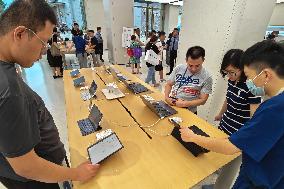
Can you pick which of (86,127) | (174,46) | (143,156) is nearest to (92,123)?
(86,127)

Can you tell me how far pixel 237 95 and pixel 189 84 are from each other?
2.09 ft

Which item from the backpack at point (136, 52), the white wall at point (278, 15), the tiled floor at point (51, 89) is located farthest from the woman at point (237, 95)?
the white wall at point (278, 15)

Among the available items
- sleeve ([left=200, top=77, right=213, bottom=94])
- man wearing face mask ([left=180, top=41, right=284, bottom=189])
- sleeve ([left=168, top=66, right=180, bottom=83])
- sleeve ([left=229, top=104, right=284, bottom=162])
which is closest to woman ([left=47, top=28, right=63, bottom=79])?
sleeve ([left=168, top=66, right=180, bottom=83])

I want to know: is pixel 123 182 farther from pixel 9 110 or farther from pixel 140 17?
pixel 140 17

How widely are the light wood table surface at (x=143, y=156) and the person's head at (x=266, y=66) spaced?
2.03 feet

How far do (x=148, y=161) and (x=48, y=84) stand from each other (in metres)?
4.82

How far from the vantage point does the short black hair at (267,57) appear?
0.86 m

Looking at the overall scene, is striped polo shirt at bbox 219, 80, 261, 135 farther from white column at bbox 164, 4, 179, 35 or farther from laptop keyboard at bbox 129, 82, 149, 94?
white column at bbox 164, 4, 179, 35

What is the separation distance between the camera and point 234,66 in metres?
1.57

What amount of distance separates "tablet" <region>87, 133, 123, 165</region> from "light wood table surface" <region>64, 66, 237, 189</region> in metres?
0.06

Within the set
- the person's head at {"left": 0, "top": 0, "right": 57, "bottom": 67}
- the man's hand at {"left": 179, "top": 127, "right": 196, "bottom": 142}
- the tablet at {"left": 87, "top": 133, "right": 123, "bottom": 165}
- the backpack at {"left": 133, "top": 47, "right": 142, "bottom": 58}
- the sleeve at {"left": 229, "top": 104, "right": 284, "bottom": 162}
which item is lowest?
the backpack at {"left": 133, "top": 47, "right": 142, "bottom": 58}

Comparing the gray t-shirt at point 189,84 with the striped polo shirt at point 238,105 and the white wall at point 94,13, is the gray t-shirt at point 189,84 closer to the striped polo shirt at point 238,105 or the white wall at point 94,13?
the striped polo shirt at point 238,105

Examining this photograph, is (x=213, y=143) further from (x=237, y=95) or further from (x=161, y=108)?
(x=161, y=108)

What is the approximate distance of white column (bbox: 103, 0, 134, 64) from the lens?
7.13 meters
